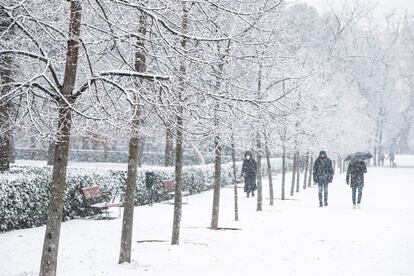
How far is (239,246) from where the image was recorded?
10016mm

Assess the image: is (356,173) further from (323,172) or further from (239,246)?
(239,246)

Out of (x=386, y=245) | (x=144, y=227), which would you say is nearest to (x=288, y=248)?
(x=386, y=245)

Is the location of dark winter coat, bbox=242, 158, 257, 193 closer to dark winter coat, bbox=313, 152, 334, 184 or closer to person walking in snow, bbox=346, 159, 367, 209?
dark winter coat, bbox=313, 152, 334, 184

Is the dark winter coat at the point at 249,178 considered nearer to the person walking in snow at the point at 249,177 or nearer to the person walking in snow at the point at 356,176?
the person walking in snow at the point at 249,177

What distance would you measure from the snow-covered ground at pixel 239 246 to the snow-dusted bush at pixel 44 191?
35 centimetres

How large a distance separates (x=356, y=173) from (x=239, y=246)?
8940 millimetres

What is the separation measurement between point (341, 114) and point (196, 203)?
16850 millimetres

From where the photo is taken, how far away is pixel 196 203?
60.8ft

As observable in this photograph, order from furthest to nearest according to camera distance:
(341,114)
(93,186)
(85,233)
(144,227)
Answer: (341,114), (93,186), (144,227), (85,233)

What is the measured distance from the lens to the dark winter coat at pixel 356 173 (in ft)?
57.7

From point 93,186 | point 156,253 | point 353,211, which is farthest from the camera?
point 353,211

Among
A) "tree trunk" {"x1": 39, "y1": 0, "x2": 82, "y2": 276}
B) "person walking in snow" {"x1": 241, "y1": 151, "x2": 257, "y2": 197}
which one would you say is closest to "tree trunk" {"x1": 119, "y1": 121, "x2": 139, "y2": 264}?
"tree trunk" {"x1": 39, "y1": 0, "x2": 82, "y2": 276}

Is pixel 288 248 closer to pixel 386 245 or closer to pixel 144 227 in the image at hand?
pixel 386 245

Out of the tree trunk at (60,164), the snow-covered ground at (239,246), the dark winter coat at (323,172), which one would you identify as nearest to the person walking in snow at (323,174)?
the dark winter coat at (323,172)
